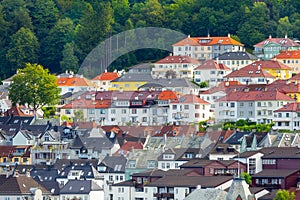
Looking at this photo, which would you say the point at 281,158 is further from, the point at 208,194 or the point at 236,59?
the point at 236,59

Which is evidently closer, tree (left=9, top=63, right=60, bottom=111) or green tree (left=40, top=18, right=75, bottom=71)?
tree (left=9, top=63, right=60, bottom=111)

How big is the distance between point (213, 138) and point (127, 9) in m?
45.9

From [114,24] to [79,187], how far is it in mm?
47003

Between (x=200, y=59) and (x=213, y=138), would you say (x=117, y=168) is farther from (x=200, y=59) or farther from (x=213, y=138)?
(x=200, y=59)

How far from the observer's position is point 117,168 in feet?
310

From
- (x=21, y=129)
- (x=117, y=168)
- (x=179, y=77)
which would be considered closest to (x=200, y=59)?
(x=179, y=77)

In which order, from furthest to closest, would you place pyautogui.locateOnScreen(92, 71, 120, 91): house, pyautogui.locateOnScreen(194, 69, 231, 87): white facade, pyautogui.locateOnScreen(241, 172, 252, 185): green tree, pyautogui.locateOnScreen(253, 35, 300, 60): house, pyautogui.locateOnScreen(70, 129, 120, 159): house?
pyautogui.locateOnScreen(253, 35, 300, 60): house → pyautogui.locateOnScreen(92, 71, 120, 91): house → pyautogui.locateOnScreen(194, 69, 231, 87): white facade → pyautogui.locateOnScreen(70, 129, 120, 159): house → pyautogui.locateOnScreen(241, 172, 252, 185): green tree

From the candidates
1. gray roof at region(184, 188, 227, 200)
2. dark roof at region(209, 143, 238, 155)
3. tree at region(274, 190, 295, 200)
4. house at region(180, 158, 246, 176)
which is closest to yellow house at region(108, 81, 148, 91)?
dark roof at region(209, 143, 238, 155)

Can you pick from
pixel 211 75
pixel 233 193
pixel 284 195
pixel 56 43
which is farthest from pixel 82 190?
pixel 56 43

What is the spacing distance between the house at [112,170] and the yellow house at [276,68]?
87.1ft

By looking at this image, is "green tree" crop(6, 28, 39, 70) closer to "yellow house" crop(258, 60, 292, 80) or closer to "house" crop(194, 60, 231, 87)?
"house" crop(194, 60, 231, 87)

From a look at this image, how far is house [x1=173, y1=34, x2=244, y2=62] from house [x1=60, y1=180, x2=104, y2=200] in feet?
130

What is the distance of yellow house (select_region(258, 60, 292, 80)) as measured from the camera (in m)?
120

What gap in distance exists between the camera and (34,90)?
381ft
